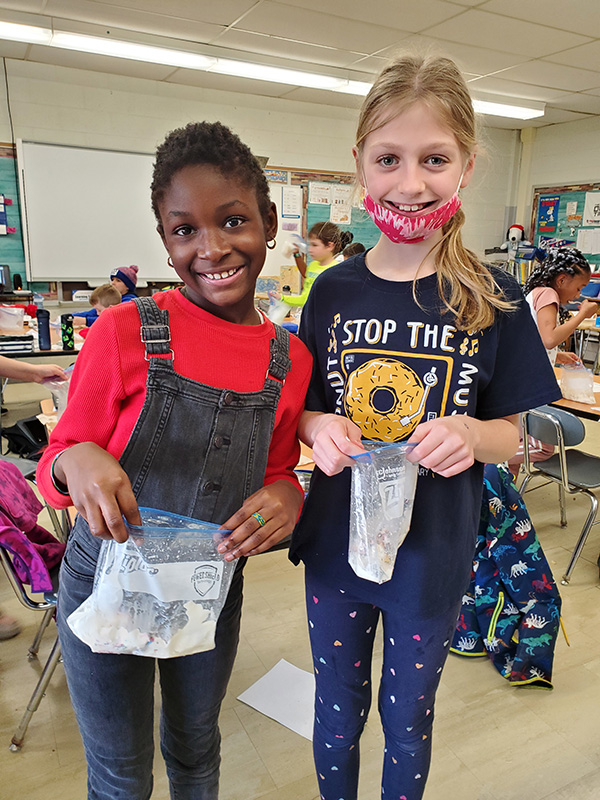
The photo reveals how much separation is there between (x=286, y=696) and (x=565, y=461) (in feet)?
5.43

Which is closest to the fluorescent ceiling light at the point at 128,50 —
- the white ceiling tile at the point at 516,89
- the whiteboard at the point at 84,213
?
the whiteboard at the point at 84,213

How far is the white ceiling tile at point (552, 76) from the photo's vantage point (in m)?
5.49

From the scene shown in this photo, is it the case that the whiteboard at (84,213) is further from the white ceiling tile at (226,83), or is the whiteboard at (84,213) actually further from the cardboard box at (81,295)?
the white ceiling tile at (226,83)

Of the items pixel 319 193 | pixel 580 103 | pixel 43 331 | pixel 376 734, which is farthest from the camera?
pixel 319 193

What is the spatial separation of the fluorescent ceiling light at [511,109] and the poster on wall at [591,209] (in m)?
1.27

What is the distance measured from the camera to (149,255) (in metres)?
6.65

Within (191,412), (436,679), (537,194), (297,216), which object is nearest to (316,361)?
(191,412)

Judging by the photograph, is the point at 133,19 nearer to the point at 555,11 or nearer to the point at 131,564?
the point at 555,11

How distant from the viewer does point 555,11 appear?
13.8ft

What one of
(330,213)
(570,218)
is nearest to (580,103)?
(570,218)

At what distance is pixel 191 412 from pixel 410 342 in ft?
1.27

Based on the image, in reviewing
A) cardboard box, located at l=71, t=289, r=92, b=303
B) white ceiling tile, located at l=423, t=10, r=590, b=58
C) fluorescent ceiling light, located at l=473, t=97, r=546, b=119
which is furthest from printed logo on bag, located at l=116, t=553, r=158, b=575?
fluorescent ceiling light, located at l=473, t=97, r=546, b=119

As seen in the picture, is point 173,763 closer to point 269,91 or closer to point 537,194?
point 269,91

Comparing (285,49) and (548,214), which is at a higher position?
(285,49)
